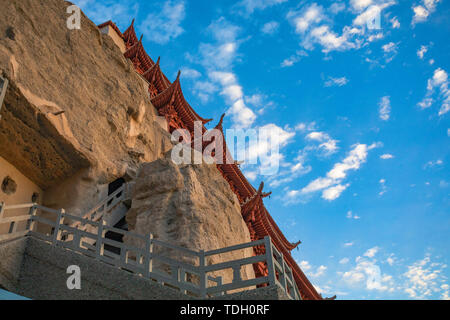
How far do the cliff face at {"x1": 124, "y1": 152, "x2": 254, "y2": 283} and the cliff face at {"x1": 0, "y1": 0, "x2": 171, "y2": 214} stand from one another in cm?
182

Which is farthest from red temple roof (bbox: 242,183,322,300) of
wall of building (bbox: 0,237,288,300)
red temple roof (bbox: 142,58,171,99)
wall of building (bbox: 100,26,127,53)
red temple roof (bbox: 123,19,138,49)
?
red temple roof (bbox: 123,19,138,49)

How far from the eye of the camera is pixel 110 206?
1185 cm

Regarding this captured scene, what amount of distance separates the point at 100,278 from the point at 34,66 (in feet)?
23.2

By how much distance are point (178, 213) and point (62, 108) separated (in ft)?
16.0

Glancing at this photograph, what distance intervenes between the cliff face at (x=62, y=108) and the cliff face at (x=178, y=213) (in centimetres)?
182

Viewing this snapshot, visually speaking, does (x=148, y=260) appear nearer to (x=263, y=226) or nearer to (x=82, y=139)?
(x=82, y=139)

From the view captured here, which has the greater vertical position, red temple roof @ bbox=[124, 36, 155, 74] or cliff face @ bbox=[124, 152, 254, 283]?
red temple roof @ bbox=[124, 36, 155, 74]

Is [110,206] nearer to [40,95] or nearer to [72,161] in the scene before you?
[72,161]

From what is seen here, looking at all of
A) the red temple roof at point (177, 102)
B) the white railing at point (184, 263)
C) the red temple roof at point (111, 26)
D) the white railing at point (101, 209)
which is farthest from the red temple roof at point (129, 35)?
the white railing at point (184, 263)

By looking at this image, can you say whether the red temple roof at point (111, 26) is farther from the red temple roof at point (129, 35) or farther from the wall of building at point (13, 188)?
the wall of building at point (13, 188)

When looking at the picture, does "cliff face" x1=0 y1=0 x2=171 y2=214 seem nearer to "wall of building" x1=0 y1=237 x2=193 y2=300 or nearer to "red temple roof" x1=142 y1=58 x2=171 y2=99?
"wall of building" x1=0 y1=237 x2=193 y2=300

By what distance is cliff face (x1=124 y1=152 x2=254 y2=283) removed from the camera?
10.1m
